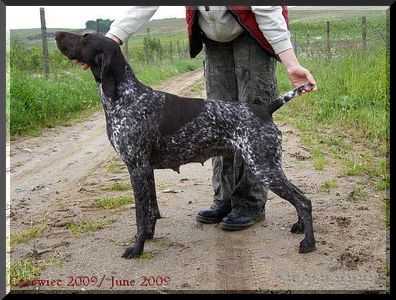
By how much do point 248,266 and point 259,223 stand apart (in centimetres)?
104

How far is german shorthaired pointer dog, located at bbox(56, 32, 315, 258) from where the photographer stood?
4.48 meters

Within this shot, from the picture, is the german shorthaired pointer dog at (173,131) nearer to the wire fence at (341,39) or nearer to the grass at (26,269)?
the grass at (26,269)

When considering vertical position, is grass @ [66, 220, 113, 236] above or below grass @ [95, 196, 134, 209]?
above

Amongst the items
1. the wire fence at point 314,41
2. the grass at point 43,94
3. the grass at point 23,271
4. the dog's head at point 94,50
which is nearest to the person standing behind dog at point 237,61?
the dog's head at point 94,50

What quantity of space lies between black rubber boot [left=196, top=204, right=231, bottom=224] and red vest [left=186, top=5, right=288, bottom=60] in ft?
4.95

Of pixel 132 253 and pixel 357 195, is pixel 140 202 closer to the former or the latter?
pixel 132 253

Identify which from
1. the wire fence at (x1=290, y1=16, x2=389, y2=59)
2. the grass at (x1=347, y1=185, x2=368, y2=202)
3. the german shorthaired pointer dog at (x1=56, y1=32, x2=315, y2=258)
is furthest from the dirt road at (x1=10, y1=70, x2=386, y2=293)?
the wire fence at (x1=290, y1=16, x2=389, y2=59)

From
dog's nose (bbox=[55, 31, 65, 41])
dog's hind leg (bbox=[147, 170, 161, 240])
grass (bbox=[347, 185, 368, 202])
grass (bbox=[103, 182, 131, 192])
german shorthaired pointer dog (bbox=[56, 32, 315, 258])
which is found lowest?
grass (bbox=[103, 182, 131, 192])

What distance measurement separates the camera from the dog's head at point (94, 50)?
432 centimetres

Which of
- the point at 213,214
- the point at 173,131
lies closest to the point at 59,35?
the point at 173,131

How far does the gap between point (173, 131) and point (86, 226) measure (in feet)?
4.58

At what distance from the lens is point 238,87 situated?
5105 mm

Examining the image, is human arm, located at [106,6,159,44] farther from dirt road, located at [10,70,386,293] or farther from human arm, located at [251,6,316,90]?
dirt road, located at [10,70,386,293]

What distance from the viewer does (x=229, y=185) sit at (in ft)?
17.6
